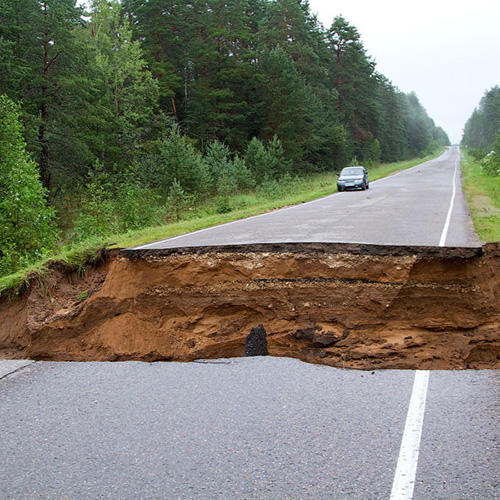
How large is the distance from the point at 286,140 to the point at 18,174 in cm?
2991

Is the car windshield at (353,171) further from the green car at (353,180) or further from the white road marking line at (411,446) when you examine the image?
the white road marking line at (411,446)

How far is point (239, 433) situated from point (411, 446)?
132cm

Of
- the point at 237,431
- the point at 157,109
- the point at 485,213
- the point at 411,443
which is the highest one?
the point at 157,109

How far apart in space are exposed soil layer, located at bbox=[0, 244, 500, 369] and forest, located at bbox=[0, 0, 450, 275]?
3.86 metres

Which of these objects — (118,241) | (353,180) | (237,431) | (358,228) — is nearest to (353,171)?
(353,180)

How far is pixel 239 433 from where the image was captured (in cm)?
392

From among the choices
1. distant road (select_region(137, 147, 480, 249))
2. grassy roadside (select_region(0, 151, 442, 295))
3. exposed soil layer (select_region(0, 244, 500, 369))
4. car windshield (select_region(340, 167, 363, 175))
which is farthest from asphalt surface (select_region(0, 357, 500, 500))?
car windshield (select_region(340, 167, 363, 175))

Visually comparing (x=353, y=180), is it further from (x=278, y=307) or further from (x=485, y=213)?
(x=278, y=307)

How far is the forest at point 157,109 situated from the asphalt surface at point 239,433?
610 cm

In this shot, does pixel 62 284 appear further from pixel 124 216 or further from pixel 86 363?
pixel 124 216

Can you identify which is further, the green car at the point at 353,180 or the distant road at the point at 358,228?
the green car at the point at 353,180

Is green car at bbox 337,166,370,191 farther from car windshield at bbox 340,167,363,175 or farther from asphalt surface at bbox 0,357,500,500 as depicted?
asphalt surface at bbox 0,357,500,500

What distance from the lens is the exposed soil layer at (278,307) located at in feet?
19.2

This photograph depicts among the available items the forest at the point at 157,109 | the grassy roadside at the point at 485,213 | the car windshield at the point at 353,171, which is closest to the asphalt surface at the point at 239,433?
the grassy roadside at the point at 485,213
